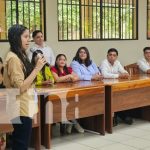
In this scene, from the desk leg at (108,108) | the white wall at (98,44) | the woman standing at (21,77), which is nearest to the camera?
the woman standing at (21,77)

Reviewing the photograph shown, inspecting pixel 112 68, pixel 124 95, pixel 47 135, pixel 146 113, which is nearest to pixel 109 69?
pixel 112 68

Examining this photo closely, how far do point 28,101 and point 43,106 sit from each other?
1.36 metres

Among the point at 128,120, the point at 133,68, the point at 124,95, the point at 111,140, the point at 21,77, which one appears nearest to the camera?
the point at 21,77

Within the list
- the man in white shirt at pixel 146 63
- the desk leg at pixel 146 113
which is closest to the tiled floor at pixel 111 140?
the desk leg at pixel 146 113

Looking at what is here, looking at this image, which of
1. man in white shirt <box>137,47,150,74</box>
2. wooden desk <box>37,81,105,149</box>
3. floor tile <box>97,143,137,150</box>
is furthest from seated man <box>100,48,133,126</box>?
floor tile <box>97,143,137,150</box>

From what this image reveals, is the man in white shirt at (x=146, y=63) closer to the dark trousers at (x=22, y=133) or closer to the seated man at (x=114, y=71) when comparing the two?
the seated man at (x=114, y=71)

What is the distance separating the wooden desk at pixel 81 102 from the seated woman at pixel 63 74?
0.55 ft

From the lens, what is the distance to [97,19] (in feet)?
19.9

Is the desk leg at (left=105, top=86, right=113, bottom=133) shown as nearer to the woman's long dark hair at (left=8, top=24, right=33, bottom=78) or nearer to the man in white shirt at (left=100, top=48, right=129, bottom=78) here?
the man in white shirt at (left=100, top=48, right=129, bottom=78)

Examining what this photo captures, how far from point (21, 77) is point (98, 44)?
3842 millimetres

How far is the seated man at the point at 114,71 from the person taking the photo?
5070 mm

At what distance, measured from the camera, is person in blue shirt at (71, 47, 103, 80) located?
190 inches

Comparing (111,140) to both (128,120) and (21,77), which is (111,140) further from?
(21,77)

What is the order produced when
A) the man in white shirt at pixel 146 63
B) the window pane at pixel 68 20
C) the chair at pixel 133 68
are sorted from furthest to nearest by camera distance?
the chair at pixel 133 68 < the man in white shirt at pixel 146 63 < the window pane at pixel 68 20
